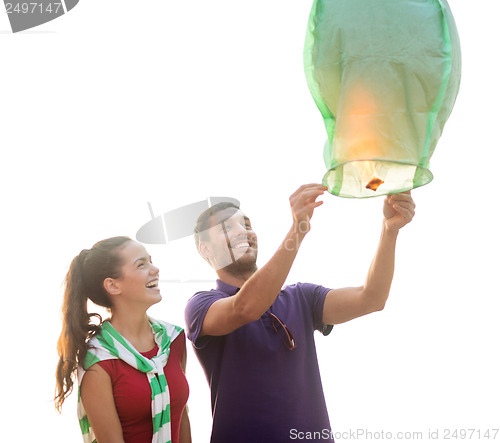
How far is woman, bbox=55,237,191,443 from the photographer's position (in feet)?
5.97

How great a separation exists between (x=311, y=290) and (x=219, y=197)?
65 centimetres

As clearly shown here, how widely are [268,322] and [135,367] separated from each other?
17.9 inches

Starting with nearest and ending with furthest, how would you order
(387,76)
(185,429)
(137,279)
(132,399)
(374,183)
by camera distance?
(387,76) → (374,183) → (132,399) → (137,279) → (185,429)

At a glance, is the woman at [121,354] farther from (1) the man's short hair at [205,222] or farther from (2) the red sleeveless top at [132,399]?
(1) the man's short hair at [205,222]

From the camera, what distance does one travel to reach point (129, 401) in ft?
5.97

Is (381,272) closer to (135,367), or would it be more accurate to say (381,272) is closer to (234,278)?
(234,278)

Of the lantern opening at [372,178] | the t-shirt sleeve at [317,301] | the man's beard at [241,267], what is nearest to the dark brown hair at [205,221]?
the man's beard at [241,267]

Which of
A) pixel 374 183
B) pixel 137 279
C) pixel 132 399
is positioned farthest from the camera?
pixel 137 279

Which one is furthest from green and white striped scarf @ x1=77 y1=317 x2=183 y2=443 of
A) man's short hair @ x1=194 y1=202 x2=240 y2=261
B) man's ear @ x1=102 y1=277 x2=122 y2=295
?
man's short hair @ x1=194 y1=202 x2=240 y2=261

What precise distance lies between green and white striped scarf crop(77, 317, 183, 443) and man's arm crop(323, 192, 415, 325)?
612 mm

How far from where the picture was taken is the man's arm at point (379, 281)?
1902 mm

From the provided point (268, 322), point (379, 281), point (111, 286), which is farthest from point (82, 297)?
point (379, 281)

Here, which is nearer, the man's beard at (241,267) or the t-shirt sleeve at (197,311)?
the t-shirt sleeve at (197,311)

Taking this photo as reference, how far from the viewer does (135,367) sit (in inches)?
73.2
